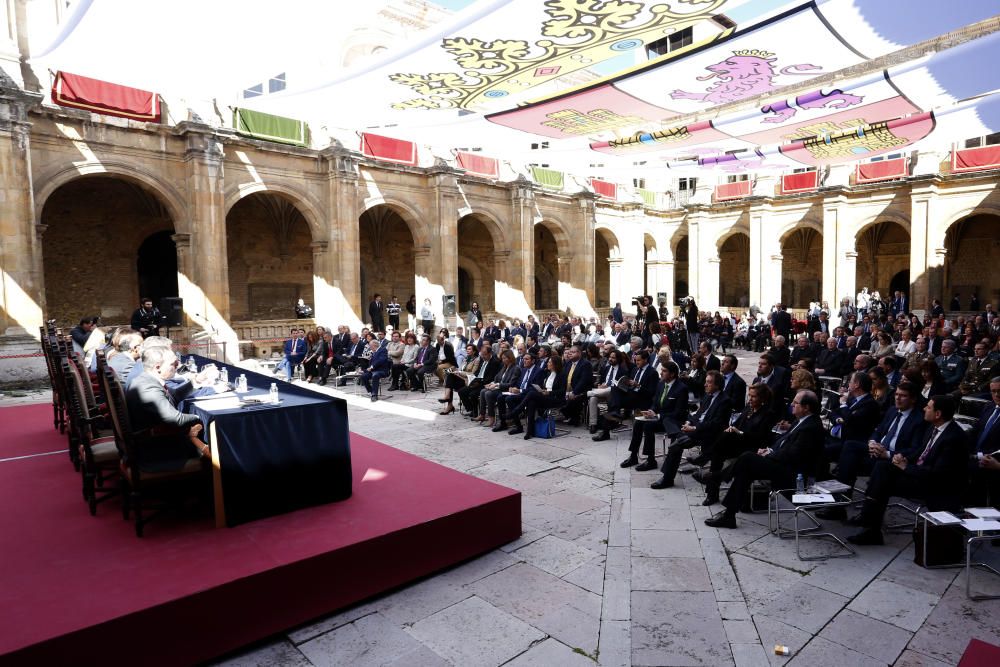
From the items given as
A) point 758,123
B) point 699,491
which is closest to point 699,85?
point 758,123

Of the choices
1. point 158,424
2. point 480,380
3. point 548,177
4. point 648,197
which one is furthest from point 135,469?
point 648,197

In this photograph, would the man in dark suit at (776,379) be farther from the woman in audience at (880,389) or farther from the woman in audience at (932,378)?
the woman in audience at (932,378)

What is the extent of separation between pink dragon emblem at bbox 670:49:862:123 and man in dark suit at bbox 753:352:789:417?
3365mm

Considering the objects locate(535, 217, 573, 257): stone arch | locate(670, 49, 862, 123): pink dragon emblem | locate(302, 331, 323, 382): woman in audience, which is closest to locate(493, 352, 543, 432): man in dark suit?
locate(670, 49, 862, 123): pink dragon emblem

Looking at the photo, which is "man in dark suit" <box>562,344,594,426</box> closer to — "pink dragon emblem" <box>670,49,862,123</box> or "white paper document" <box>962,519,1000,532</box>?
"pink dragon emblem" <box>670,49,862,123</box>

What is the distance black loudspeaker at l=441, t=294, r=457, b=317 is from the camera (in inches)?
726

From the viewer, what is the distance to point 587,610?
11.6 feet

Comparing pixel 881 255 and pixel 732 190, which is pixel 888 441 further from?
pixel 881 255

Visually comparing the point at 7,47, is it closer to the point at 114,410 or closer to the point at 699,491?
the point at 114,410

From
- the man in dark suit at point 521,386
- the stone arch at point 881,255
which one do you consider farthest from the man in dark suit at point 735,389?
the stone arch at point 881,255

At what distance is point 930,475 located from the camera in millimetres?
4152

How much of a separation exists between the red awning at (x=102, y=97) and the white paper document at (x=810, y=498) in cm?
1394

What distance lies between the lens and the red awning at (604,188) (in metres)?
24.2

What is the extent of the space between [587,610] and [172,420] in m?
2.92
